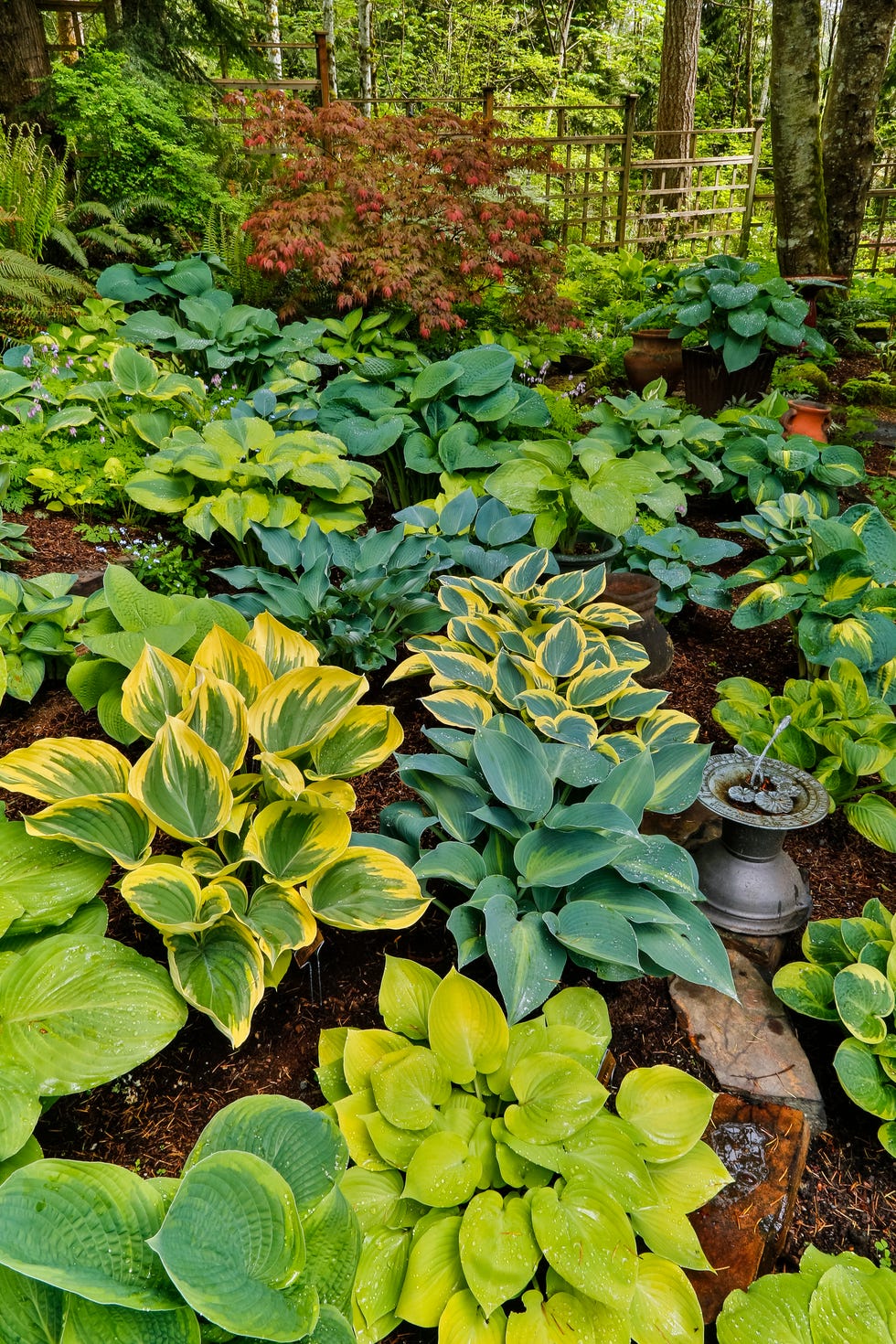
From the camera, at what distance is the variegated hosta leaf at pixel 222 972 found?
4.71 ft

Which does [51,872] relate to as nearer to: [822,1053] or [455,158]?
[822,1053]

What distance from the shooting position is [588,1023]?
159 centimetres

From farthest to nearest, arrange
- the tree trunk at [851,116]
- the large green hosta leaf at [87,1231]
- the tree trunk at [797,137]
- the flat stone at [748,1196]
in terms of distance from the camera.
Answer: the tree trunk at [851,116]
the tree trunk at [797,137]
the flat stone at [748,1196]
the large green hosta leaf at [87,1231]

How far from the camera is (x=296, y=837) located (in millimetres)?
1645

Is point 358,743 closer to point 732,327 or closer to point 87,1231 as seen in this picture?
point 87,1231

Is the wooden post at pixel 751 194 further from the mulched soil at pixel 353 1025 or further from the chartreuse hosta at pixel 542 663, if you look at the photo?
the mulched soil at pixel 353 1025

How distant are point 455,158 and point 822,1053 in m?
4.54

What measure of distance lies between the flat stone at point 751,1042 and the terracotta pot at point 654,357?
14.7ft

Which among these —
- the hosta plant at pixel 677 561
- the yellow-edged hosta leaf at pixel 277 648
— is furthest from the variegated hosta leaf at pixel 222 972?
the hosta plant at pixel 677 561

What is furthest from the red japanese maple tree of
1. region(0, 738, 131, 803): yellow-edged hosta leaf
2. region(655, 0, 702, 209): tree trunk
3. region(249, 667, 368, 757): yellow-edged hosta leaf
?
region(655, 0, 702, 209): tree trunk

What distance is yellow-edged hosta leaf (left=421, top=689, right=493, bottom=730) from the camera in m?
2.03

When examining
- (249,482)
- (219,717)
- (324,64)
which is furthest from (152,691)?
(324,64)

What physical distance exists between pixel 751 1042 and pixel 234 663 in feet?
4.53

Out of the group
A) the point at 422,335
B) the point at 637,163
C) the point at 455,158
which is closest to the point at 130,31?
the point at 455,158
